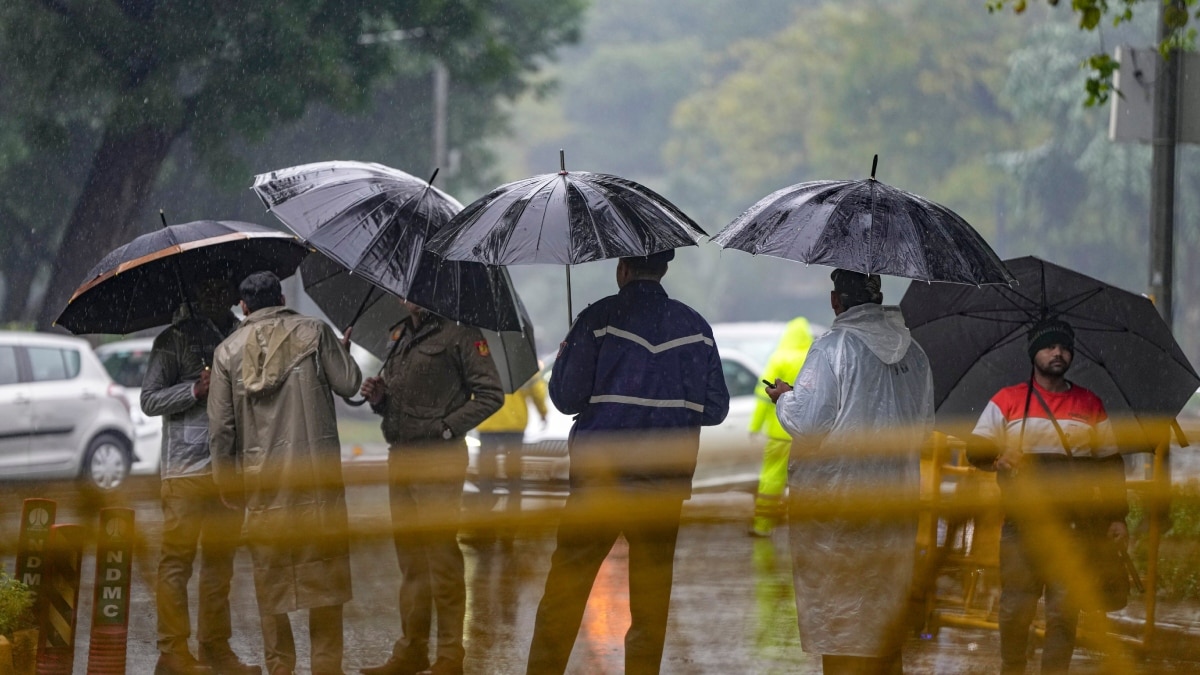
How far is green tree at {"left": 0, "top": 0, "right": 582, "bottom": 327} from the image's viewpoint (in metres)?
18.4

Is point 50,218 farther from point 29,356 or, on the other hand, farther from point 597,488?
point 597,488

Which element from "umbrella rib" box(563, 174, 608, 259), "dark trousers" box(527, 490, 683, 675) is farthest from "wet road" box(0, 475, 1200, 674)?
"umbrella rib" box(563, 174, 608, 259)

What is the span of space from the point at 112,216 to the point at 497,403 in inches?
569

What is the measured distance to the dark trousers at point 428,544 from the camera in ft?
21.2

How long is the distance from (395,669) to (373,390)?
1.15 meters

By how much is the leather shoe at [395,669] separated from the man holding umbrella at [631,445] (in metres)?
0.91

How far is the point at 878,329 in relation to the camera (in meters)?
5.55

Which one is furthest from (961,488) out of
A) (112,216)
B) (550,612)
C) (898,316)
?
(112,216)

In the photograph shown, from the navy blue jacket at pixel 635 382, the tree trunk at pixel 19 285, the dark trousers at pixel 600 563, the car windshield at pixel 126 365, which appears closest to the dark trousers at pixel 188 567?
the dark trousers at pixel 600 563

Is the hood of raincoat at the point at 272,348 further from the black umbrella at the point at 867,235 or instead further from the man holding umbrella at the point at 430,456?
the black umbrella at the point at 867,235

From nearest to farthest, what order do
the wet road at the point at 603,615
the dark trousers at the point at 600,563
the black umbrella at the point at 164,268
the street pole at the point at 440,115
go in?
the dark trousers at the point at 600,563 → the black umbrella at the point at 164,268 → the wet road at the point at 603,615 → the street pole at the point at 440,115

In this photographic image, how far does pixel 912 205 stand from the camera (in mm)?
5617

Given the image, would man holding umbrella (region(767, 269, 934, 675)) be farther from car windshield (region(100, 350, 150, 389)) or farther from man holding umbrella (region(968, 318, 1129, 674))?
car windshield (region(100, 350, 150, 389))

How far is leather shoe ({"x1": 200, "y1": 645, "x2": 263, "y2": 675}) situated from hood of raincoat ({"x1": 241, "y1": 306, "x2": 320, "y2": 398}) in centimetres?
124
